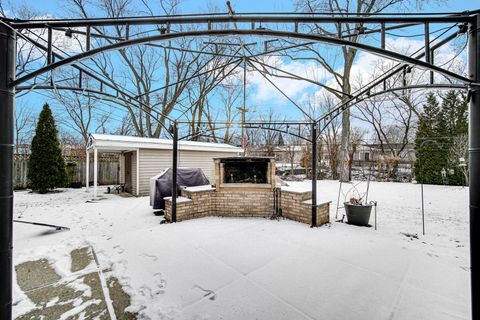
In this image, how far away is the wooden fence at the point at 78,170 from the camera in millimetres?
10711

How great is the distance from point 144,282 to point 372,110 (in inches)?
835

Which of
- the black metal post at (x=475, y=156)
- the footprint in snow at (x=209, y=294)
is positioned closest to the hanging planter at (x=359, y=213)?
the black metal post at (x=475, y=156)

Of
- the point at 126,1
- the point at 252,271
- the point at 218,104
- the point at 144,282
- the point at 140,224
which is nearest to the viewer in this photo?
the point at 144,282

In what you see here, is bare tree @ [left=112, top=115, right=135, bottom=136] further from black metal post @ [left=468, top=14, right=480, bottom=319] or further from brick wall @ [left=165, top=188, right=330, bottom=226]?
black metal post @ [left=468, top=14, right=480, bottom=319]

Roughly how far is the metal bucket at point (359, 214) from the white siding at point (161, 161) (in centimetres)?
697

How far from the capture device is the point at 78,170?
12.3 m

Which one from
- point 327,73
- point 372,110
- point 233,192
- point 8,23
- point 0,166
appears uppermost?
point 327,73

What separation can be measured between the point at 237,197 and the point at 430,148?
1444cm

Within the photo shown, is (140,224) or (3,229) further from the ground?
(3,229)

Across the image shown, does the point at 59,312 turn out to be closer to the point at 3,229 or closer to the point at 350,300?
the point at 3,229

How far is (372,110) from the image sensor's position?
18547 mm

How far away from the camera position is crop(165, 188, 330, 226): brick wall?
5.43m

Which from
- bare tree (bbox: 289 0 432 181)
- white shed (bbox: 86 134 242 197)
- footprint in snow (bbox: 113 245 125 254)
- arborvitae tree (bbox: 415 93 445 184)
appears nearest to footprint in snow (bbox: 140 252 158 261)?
footprint in snow (bbox: 113 245 125 254)

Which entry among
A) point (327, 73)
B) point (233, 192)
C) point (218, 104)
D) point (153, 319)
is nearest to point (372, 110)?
point (327, 73)
